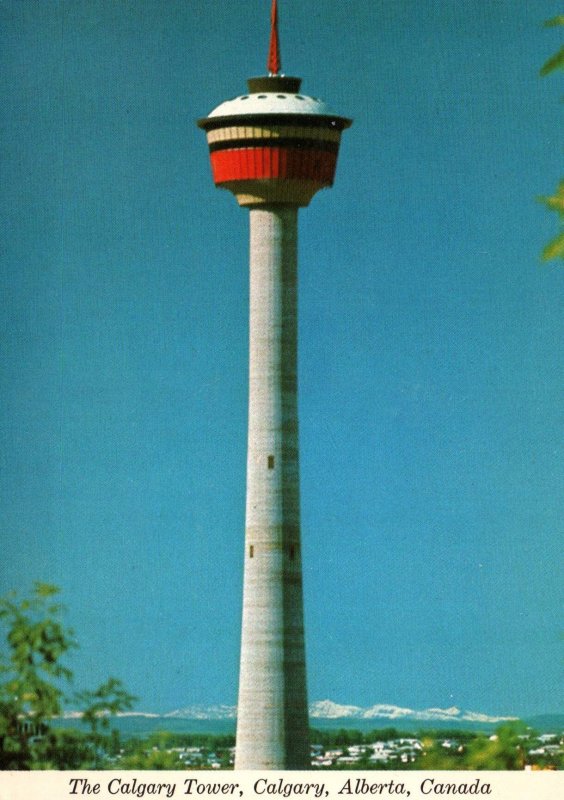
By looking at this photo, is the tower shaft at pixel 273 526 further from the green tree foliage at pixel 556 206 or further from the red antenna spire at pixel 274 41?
the green tree foliage at pixel 556 206

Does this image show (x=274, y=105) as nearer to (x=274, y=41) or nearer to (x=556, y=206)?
(x=274, y=41)

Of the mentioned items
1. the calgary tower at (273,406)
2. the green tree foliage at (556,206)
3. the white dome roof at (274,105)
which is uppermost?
the white dome roof at (274,105)

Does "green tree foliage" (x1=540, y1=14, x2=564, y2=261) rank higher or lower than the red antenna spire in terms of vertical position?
lower

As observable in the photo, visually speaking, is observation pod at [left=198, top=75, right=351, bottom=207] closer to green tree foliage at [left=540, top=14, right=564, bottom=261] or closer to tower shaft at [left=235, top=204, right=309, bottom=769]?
tower shaft at [left=235, top=204, right=309, bottom=769]

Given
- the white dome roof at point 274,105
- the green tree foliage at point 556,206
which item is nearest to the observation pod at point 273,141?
the white dome roof at point 274,105

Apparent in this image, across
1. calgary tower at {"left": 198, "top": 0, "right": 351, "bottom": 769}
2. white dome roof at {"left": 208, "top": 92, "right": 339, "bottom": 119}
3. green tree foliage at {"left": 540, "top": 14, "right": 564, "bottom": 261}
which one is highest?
white dome roof at {"left": 208, "top": 92, "right": 339, "bottom": 119}

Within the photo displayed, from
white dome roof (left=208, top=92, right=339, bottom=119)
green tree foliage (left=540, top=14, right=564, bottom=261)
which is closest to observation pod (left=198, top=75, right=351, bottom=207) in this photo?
white dome roof (left=208, top=92, right=339, bottom=119)

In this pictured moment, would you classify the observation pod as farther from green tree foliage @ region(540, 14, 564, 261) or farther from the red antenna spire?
green tree foliage @ region(540, 14, 564, 261)

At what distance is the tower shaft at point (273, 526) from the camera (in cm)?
10088

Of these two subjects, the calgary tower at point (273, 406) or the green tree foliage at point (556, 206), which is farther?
the calgary tower at point (273, 406)

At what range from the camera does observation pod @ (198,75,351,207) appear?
10212 centimetres

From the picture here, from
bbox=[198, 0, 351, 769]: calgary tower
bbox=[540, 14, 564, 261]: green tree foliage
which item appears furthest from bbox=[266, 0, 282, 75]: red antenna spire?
bbox=[540, 14, 564, 261]: green tree foliage

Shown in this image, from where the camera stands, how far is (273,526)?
101 meters

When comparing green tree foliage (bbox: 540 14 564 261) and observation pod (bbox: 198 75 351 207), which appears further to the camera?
observation pod (bbox: 198 75 351 207)
